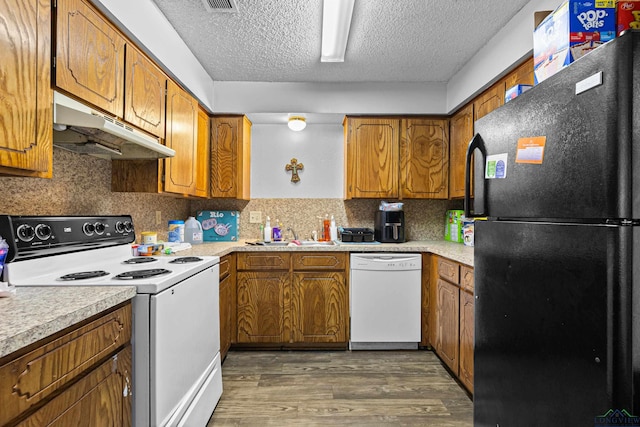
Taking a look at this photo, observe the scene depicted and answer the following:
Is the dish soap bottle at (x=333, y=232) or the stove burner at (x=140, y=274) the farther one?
the dish soap bottle at (x=333, y=232)

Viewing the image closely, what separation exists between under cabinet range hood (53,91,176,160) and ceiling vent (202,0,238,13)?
0.89m

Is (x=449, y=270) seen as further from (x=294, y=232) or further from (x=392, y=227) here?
(x=294, y=232)

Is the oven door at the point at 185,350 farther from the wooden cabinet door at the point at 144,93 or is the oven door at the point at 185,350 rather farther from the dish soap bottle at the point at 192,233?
the dish soap bottle at the point at 192,233

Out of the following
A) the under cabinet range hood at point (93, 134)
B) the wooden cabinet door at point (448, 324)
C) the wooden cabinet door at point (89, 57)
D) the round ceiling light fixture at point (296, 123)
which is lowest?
the wooden cabinet door at point (448, 324)

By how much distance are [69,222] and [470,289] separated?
226 cm

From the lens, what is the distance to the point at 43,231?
146cm

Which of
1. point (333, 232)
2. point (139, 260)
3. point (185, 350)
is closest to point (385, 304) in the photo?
point (333, 232)

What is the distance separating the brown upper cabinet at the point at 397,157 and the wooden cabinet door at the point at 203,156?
4.29ft

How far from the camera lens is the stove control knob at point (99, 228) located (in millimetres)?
1795

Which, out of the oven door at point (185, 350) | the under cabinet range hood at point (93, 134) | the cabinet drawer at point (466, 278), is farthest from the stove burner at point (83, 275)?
the cabinet drawer at point (466, 278)

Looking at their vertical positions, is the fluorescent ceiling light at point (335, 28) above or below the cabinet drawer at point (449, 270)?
above

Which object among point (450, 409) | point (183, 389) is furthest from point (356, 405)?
point (183, 389)

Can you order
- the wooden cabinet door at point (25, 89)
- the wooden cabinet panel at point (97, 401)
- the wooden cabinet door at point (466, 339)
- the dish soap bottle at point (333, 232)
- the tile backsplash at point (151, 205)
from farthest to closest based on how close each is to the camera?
the dish soap bottle at point (333, 232) < the wooden cabinet door at point (466, 339) < the tile backsplash at point (151, 205) < the wooden cabinet door at point (25, 89) < the wooden cabinet panel at point (97, 401)

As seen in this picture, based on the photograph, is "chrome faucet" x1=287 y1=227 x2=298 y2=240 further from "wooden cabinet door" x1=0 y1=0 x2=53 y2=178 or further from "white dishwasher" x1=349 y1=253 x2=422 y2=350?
"wooden cabinet door" x1=0 y1=0 x2=53 y2=178
